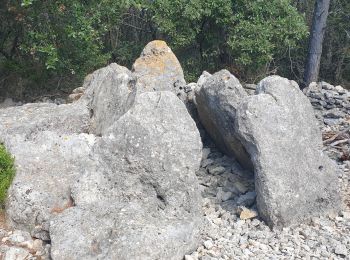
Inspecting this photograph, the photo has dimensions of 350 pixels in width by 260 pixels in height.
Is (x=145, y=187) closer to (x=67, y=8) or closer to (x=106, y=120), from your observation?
(x=106, y=120)

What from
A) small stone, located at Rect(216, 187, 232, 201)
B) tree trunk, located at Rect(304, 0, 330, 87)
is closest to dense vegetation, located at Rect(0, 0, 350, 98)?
tree trunk, located at Rect(304, 0, 330, 87)

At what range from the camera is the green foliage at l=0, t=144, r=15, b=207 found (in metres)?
5.35

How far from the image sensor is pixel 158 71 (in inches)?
321

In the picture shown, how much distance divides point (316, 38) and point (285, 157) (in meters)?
7.68

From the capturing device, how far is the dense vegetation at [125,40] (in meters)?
9.02

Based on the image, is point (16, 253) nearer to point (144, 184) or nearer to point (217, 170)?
point (144, 184)

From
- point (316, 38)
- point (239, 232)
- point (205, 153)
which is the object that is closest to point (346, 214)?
point (239, 232)

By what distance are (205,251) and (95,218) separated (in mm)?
1189

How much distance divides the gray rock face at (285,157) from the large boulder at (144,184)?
0.69 meters

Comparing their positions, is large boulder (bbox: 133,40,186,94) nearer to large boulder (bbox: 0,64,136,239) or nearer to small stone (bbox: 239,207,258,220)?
large boulder (bbox: 0,64,136,239)

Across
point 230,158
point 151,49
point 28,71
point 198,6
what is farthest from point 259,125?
point 28,71

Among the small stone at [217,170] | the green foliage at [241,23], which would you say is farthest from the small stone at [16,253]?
the green foliage at [241,23]

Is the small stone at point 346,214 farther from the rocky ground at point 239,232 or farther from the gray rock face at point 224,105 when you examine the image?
the gray rock face at point 224,105

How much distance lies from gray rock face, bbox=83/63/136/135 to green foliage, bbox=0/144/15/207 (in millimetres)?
1424
